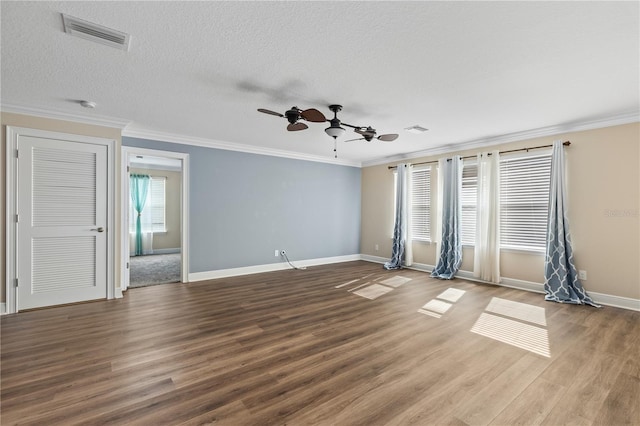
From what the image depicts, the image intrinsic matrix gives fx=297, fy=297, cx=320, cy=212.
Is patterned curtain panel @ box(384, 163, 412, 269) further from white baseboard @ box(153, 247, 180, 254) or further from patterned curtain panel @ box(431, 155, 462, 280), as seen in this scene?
white baseboard @ box(153, 247, 180, 254)

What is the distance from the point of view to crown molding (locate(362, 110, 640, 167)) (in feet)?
13.1

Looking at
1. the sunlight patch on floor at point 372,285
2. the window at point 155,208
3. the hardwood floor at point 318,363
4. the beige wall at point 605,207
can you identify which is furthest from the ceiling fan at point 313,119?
the window at point 155,208

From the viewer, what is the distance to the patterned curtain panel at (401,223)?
6688mm

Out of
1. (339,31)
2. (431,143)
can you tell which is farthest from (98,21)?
(431,143)

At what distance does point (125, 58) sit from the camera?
8.55ft

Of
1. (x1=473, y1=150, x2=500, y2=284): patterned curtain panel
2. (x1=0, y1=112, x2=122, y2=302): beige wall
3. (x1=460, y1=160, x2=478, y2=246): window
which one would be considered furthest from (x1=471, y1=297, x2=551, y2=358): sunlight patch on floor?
(x1=0, y1=112, x2=122, y2=302): beige wall

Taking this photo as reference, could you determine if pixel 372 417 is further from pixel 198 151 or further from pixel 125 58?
pixel 198 151

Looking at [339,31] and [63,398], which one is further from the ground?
[339,31]

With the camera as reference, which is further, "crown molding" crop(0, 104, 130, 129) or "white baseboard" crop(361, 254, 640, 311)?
"white baseboard" crop(361, 254, 640, 311)

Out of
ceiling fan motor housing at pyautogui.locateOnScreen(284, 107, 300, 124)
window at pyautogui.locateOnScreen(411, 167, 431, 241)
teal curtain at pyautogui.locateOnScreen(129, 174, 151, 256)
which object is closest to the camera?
ceiling fan motor housing at pyautogui.locateOnScreen(284, 107, 300, 124)

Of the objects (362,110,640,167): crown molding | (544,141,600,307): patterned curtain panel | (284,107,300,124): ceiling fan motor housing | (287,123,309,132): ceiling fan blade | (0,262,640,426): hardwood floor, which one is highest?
(362,110,640,167): crown molding

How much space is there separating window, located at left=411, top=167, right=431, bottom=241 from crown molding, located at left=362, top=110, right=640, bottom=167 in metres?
0.41

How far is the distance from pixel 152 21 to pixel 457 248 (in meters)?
5.67

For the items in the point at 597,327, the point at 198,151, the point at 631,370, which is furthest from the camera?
the point at 198,151
